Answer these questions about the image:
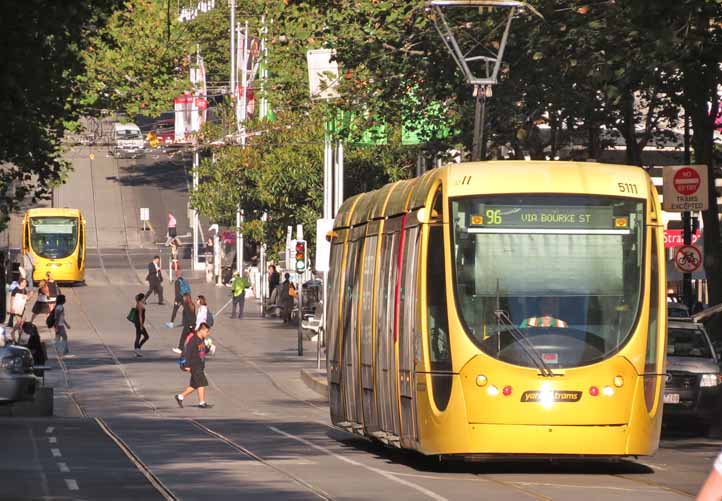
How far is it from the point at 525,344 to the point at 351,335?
13.7ft

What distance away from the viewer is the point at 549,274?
55.5 ft

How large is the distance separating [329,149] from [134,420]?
24.5m

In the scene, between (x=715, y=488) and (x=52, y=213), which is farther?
(x=52, y=213)

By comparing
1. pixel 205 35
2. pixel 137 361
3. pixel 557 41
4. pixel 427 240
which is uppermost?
pixel 205 35

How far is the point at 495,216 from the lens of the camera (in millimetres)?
17156

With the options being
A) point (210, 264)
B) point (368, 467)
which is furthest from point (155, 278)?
point (368, 467)

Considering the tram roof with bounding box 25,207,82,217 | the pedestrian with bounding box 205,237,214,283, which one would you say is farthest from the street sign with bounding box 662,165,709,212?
the tram roof with bounding box 25,207,82,217

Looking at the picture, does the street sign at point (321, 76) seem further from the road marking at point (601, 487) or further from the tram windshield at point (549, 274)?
the road marking at point (601, 487)

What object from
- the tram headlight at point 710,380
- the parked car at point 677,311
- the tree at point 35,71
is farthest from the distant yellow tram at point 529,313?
the parked car at point 677,311

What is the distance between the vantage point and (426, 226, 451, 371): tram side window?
655 inches

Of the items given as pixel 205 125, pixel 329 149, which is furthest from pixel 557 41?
pixel 205 125

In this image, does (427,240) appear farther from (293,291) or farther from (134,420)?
(293,291)

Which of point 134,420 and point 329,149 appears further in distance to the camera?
point 329,149

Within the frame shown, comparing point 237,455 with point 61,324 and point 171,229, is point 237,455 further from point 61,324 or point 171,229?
point 171,229
